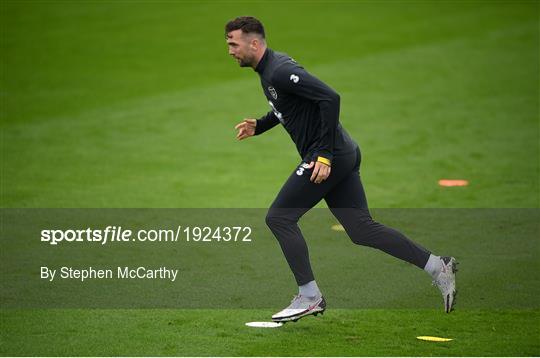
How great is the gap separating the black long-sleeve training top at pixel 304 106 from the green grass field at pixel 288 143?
55.7 inches

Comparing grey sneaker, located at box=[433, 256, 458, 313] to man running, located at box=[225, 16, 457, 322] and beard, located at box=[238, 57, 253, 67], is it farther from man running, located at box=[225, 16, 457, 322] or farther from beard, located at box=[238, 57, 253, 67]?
beard, located at box=[238, 57, 253, 67]

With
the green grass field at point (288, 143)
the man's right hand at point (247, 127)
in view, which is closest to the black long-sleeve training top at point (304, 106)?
the man's right hand at point (247, 127)

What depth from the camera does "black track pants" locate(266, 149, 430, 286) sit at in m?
7.60

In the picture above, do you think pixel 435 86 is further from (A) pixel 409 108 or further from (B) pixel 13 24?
(B) pixel 13 24

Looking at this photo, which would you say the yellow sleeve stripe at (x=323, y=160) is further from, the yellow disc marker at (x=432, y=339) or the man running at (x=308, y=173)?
the yellow disc marker at (x=432, y=339)

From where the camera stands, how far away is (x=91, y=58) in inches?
847

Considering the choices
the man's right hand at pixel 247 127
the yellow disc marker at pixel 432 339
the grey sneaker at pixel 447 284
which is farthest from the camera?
the man's right hand at pixel 247 127

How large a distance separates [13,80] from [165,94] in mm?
3363

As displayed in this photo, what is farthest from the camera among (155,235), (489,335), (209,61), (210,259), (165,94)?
(209,61)

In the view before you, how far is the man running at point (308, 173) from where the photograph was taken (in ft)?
24.2

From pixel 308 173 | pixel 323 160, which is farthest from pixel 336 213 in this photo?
pixel 323 160

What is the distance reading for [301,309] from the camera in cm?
761

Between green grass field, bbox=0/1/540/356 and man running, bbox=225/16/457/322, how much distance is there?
427 mm

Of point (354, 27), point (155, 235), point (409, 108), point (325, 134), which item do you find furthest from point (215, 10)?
point (325, 134)
